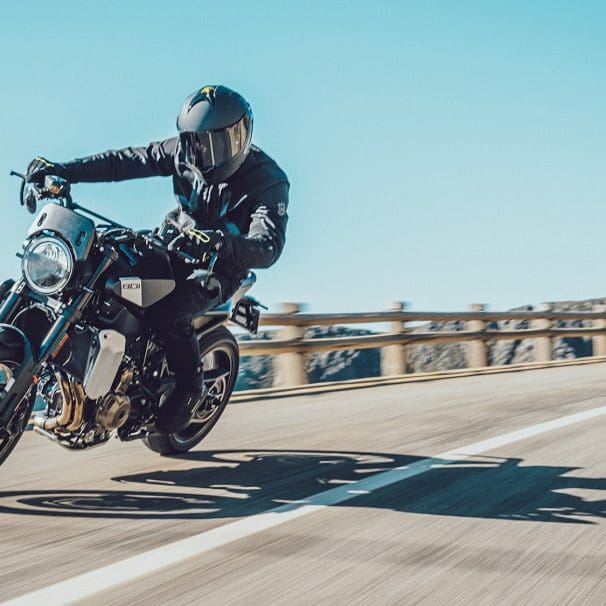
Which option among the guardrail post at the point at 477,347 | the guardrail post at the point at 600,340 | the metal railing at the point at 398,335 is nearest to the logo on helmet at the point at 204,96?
the metal railing at the point at 398,335

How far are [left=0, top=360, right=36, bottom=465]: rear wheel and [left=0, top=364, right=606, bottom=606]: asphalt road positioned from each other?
29cm

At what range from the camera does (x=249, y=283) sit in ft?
19.2

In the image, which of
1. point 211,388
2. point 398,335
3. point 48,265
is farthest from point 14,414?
point 398,335

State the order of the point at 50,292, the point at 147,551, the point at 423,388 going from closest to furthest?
1. the point at 147,551
2. the point at 50,292
3. the point at 423,388

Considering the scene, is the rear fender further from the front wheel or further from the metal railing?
the metal railing

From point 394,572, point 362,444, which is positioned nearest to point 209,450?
point 362,444

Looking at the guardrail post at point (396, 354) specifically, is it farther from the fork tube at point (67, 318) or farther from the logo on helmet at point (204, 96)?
the fork tube at point (67, 318)

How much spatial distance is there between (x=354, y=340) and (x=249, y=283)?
6.87 metres

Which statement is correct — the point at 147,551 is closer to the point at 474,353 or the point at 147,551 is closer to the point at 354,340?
the point at 354,340

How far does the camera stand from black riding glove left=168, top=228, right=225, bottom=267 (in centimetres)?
454

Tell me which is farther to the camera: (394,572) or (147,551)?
(147,551)

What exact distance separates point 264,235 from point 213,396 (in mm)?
1259

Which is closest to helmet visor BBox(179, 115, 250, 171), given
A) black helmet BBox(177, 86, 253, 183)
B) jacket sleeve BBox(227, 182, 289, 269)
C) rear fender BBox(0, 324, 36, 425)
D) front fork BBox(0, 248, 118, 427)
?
black helmet BBox(177, 86, 253, 183)

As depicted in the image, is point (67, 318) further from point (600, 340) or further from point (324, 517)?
point (600, 340)
